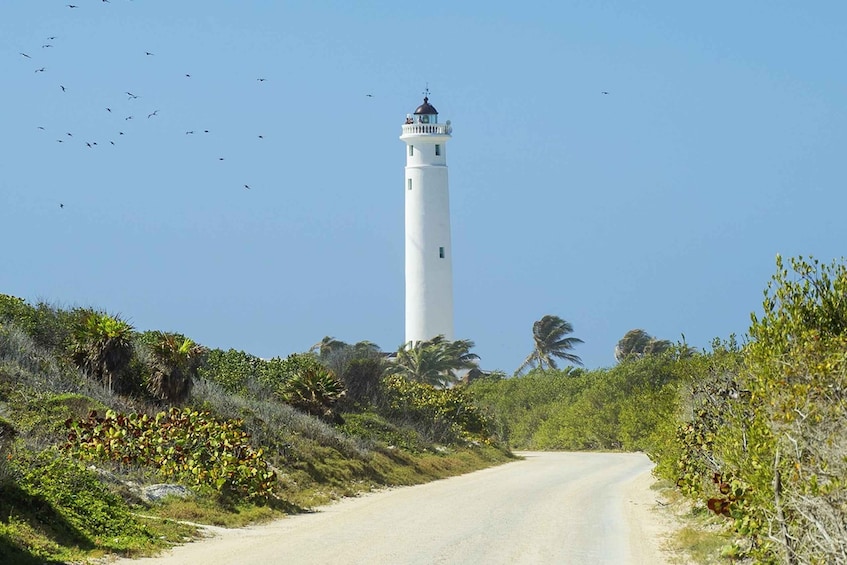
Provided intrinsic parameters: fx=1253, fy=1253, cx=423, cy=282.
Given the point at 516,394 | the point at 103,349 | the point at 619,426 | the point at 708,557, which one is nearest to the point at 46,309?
the point at 103,349

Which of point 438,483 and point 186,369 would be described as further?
point 438,483

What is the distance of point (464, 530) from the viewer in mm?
20047

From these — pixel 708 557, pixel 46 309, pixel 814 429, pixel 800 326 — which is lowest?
pixel 708 557

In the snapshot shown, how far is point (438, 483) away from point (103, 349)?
9302 mm

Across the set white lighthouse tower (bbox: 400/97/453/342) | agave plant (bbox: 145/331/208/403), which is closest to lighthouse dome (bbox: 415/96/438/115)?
white lighthouse tower (bbox: 400/97/453/342)

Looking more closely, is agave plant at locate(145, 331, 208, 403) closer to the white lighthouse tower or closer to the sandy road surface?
the sandy road surface

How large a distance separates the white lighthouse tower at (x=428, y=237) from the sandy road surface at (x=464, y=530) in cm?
3531

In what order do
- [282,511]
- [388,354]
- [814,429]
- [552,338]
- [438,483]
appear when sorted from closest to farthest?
[814,429], [282,511], [438,483], [388,354], [552,338]

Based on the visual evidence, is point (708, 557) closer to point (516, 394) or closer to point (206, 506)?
point (206, 506)

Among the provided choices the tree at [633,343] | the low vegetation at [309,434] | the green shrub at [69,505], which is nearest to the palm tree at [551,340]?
the tree at [633,343]

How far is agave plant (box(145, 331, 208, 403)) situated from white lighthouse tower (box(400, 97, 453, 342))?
3843cm

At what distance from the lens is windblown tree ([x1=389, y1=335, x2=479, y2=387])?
61.2 metres

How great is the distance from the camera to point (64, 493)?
18.1 m

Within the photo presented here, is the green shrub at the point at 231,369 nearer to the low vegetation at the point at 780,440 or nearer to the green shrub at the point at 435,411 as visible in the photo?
the green shrub at the point at 435,411
